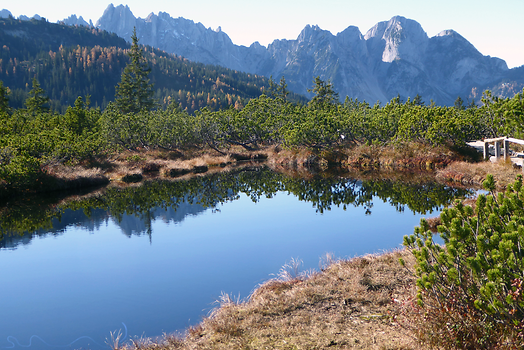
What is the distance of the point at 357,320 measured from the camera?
323 inches

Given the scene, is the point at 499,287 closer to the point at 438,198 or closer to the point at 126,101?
the point at 438,198

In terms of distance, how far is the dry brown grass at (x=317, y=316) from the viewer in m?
7.34

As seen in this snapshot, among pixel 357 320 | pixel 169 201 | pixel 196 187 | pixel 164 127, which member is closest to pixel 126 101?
pixel 164 127

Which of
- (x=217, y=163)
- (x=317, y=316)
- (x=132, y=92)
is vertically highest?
(x=132, y=92)

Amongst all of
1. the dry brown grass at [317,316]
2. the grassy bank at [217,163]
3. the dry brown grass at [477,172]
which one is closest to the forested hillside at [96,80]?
the grassy bank at [217,163]

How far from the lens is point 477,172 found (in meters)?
28.1

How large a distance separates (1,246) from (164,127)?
36.9 m

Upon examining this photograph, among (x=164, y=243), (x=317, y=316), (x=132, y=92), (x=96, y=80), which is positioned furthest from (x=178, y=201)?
(x=96, y=80)

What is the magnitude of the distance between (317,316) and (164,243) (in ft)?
38.3

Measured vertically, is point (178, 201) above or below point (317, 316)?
below

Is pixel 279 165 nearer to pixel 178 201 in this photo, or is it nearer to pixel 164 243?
pixel 178 201

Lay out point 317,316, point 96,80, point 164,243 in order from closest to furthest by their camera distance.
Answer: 1. point 317,316
2. point 164,243
3. point 96,80

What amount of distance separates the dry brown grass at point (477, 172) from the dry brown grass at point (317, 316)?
54.3 ft

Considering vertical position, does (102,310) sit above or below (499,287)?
below
